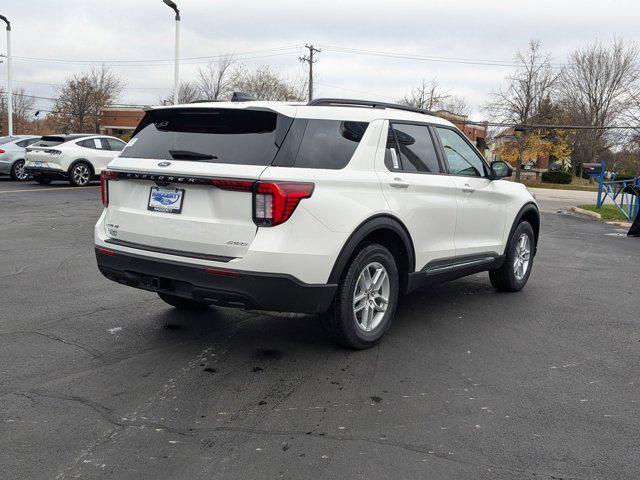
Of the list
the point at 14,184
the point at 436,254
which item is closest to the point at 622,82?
the point at 14,184

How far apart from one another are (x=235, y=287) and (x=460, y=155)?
292 cm

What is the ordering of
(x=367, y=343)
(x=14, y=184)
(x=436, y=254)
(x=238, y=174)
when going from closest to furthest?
(x=238, y=174) < (x=367, y=343) < (x=436, y=254) < (x=14, y=184)

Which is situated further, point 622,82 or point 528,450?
point 622,82

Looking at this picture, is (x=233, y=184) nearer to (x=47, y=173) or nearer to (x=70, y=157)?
(x=70, y=157)

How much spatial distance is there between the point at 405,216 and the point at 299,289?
1228 millimetres

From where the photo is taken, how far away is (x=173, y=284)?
4.09 metres

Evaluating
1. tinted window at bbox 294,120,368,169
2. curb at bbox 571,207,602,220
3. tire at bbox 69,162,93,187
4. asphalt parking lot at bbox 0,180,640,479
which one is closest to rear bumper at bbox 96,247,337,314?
asphalt parking lot at bbox 0,180,640,479

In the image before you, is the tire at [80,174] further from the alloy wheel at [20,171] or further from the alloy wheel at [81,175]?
the alloy wheel at [20,171]

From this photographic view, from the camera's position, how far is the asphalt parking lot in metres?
2.94

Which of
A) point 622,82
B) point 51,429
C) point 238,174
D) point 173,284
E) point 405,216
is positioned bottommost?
point 51,429

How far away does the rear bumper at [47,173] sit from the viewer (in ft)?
57.8

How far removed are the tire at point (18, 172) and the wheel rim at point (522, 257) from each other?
17199mm

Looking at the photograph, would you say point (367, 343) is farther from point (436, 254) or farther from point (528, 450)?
point (528, 450)

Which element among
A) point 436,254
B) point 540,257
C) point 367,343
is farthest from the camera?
point 540,257
